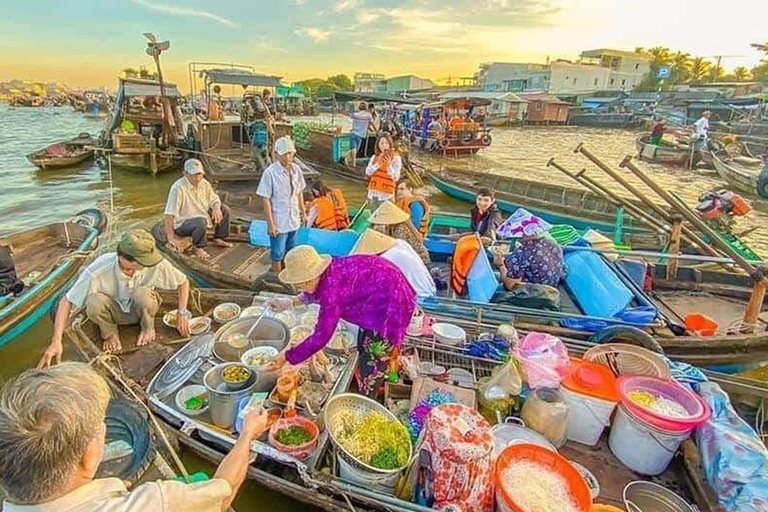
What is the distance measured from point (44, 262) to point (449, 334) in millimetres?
6418

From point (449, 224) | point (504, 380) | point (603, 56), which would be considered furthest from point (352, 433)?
point (603, 56)

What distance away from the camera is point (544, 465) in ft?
8.26

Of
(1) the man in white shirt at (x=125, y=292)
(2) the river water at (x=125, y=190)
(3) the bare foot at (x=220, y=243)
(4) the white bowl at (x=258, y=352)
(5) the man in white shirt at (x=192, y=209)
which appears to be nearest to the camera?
(4) the white bowl at (x=258, y=352)

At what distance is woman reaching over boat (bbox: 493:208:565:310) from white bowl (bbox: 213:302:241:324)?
9.40ft

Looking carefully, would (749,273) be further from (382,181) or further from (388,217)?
(382,181)

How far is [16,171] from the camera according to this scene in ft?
53.3

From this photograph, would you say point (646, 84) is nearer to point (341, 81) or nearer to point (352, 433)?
point (341, 81)

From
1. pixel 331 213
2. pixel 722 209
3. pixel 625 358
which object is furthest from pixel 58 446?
pixel 722 209

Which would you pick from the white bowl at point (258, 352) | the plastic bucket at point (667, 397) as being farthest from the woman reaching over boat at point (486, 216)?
the white bowl at point (258, 352)

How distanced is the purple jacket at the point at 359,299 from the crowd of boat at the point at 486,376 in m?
0.54

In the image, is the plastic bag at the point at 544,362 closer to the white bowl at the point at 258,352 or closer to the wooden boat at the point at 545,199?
the white bowl at the point at 258,352

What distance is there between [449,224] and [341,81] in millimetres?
74364

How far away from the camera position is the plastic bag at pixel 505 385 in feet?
10.7

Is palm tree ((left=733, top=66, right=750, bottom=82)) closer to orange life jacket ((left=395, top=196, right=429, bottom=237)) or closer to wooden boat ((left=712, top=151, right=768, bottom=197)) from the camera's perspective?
wooden boat ((left=712, top=151, right=768, bottom=197))
